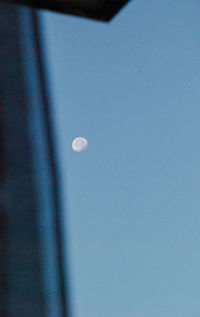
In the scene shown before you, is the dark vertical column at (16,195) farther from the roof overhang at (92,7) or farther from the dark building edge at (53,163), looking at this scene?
the roof overhang at (92,7)

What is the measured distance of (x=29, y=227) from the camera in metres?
0.93

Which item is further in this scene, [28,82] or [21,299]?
[28,82]

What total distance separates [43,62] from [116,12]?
32cm

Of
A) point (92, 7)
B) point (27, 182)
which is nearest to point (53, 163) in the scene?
point (27, 182)

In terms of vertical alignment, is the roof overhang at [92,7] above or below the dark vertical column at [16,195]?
above

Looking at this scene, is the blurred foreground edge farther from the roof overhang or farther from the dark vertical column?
the roof overhang

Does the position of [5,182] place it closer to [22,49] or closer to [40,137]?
[40,137]


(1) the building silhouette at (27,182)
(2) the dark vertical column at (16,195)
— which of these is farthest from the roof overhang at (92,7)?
(2) the dark vertical column at (16,195)

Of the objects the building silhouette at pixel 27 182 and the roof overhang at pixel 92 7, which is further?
the roof overhang at pixel 92 7

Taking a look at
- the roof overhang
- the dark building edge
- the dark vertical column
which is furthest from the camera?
the roof overhang

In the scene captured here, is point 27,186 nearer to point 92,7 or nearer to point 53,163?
point 53,163

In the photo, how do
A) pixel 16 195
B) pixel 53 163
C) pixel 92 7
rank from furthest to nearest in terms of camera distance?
pixel 92 7 < pixel 53 163 < pixel 16 195

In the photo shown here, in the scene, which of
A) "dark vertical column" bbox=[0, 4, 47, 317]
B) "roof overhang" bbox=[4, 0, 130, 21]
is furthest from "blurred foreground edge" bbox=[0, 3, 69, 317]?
"roof overhang" bbox=[4, 0, 130, 21]

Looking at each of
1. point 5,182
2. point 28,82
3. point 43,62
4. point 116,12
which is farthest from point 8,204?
point 116,12
